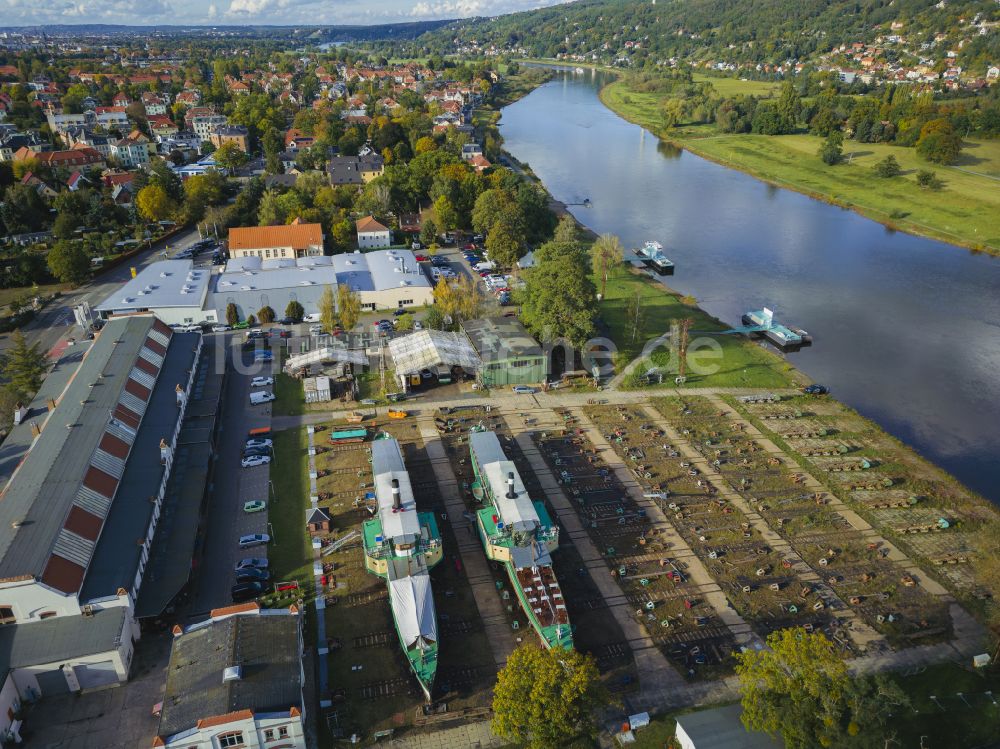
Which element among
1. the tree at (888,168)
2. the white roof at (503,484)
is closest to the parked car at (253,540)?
the white roof at (503,484)

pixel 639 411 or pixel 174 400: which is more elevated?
pixel 174 400

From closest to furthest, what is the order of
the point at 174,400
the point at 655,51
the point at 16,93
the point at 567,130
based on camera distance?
1. the point at 174,400
2. the point at 16,93
3. the point at 567,130
4. the point at 655,51

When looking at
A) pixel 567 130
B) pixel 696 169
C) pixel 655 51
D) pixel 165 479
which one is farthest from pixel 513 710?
pixel 655 51

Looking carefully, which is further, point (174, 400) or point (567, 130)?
point (567, 130)

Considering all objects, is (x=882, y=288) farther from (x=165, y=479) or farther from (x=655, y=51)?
(x=655, y=51)

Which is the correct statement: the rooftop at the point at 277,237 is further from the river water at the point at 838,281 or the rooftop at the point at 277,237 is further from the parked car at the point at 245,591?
the parked car at the point at 245,591

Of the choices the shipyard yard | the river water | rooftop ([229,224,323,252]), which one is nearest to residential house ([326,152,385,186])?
rooftop ([229,224,323,252])

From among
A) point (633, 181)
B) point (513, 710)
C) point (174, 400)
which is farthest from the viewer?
point (633, 181)

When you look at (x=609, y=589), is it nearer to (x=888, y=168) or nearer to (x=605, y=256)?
(x=605, y=256)

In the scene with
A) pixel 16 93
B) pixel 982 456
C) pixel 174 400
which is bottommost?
pixel 982 456
